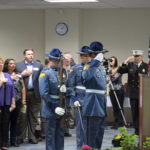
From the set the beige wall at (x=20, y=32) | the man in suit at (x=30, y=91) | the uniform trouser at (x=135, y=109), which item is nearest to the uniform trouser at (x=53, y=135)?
the man in suit at (x=30, y=91)

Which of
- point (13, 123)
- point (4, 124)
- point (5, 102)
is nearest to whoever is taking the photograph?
point (5, 102)

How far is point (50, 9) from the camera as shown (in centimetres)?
1048

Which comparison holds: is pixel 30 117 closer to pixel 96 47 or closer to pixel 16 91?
pixel 16 91

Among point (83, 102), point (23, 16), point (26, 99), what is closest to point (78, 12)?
point (23, 16)

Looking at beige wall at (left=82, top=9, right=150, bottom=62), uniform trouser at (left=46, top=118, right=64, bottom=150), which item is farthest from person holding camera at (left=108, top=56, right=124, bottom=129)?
uniform trouser at (left=46, top=118, right=64, bottom=150)

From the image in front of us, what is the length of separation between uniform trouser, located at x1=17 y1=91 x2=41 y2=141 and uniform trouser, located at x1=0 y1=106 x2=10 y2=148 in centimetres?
45

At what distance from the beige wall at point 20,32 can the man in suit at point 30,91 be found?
402 centimetres

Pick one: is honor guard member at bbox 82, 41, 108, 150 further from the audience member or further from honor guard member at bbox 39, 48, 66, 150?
the audience member

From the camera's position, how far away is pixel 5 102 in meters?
6.26

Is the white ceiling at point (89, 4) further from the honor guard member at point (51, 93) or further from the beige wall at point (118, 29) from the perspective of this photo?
the honor guard member at point (51, 93)

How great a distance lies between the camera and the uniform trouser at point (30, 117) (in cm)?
689

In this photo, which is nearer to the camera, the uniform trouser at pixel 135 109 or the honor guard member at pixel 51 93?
the honor guard member at pixel 51 93

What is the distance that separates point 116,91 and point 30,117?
89.3 inches

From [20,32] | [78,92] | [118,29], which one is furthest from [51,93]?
[20,32]
